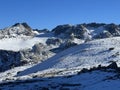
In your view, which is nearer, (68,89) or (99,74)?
(68,89)

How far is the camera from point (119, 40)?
392ft

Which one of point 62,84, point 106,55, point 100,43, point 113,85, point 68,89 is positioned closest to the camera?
point 113,85

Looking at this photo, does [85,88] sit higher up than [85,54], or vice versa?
[85,54]

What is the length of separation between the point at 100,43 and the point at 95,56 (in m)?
16.4

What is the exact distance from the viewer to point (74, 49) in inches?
4830

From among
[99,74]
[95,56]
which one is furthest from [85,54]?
[99,74]

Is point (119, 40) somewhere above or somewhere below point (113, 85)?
above

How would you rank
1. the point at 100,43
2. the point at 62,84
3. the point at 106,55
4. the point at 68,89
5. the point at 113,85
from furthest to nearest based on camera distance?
the point at 100,43 < the point at 106,55 < the point at 62,84 < the point at 68,89 < the point at 113,85

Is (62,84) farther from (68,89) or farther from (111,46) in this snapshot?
(111,46)

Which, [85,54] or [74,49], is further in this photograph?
[74,49]

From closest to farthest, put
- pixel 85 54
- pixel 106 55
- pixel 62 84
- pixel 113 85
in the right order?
pixel 113 85 < pixel 62 84 < pixel 106 55 < pixel 85 54

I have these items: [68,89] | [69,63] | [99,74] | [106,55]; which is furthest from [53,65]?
[68,89]

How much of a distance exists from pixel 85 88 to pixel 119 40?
7155 cm

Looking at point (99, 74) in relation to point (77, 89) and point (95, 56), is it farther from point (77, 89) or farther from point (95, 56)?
point (95, 56)
